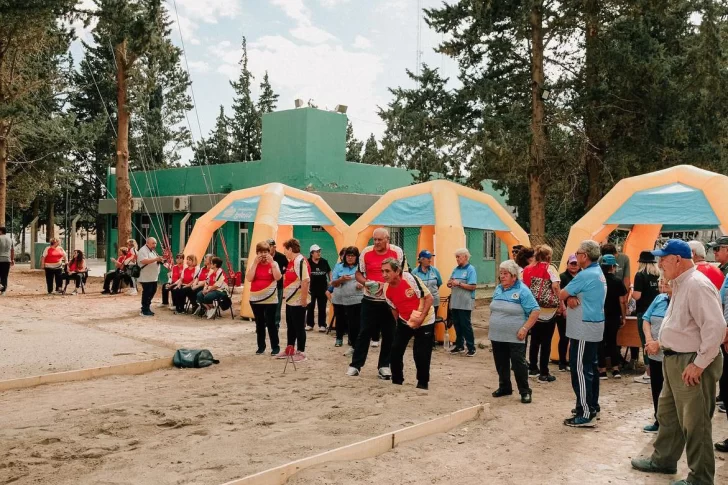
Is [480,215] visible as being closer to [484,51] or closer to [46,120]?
[484,51]

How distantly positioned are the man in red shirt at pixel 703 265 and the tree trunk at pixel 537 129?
11.0 metres

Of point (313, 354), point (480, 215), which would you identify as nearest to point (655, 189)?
point (480, 215)

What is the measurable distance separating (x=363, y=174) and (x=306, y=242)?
3.95 metres

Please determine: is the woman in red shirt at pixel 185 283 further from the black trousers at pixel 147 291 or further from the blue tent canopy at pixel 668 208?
the blue tent canopy at pixel 668 208

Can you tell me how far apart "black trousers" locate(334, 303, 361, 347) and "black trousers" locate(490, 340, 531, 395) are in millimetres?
3626

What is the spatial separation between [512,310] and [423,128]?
42.7ft

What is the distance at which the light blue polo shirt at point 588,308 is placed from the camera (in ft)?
23.1

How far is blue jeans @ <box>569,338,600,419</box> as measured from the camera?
697 cm

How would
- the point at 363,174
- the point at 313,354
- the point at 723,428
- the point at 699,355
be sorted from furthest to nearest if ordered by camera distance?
the point at 363,174 < the point at 313,354 < the point at 723,428 < the point at 699,355

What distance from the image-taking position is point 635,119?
18.5m

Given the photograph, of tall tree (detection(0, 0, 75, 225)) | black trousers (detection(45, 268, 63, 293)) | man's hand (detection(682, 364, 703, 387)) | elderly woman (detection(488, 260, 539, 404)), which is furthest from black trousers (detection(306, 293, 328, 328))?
tall tree (detection(0, 0, 75, 225))

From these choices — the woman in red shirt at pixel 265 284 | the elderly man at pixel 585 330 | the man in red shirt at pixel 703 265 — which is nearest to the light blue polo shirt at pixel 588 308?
the elderly man at pixel 585 330

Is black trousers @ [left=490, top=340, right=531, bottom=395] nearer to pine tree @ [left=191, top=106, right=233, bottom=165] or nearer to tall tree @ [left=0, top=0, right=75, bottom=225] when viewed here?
→ tall tree @ [left=0, top=0, right=75, bottom=225]

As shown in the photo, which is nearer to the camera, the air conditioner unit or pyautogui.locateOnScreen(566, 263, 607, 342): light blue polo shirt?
pyautogui.locateOnScreen(566, 263, 607, 342): light blue polo shirt
